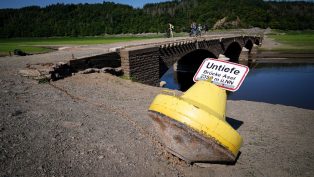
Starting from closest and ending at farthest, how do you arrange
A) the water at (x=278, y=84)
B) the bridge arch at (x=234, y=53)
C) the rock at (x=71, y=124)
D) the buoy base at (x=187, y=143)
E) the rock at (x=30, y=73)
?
the buoy base at (x=187, y=143) < the rock at (x=71, y=124) < the rock at (x=30, y=73) < the water at (x=278, y=84) < the bridge arch at (x=234, y=53)

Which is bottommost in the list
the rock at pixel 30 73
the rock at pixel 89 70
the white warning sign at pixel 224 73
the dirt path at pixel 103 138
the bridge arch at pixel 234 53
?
the bridge arch at pixel 234 53

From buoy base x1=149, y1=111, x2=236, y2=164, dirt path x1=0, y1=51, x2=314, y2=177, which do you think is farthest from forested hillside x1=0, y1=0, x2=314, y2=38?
buoy base x1=149, y1=111, x2=236, y2=164

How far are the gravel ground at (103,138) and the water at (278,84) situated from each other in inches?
463

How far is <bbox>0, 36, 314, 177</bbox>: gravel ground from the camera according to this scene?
5.58m

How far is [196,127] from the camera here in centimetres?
509

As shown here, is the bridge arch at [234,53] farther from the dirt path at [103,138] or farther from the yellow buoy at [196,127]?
the yellow buoy at [196,127]

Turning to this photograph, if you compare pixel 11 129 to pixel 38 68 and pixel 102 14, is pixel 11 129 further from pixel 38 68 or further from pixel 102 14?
pixel 102 14

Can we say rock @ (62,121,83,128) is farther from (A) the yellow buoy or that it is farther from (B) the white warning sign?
(B) the white warning sign

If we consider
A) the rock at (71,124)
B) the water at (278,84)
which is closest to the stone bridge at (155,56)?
the water at (278,84)

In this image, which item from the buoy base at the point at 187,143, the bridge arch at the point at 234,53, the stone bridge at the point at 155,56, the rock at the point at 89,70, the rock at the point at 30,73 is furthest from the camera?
the bridge arch at the point at 234,53

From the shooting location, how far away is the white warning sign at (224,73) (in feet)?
20.3

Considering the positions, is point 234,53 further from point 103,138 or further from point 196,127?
point 196,127

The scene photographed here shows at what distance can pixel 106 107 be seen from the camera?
30.3 feet

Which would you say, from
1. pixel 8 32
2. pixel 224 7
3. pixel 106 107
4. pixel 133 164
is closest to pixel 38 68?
pixel 106 107
